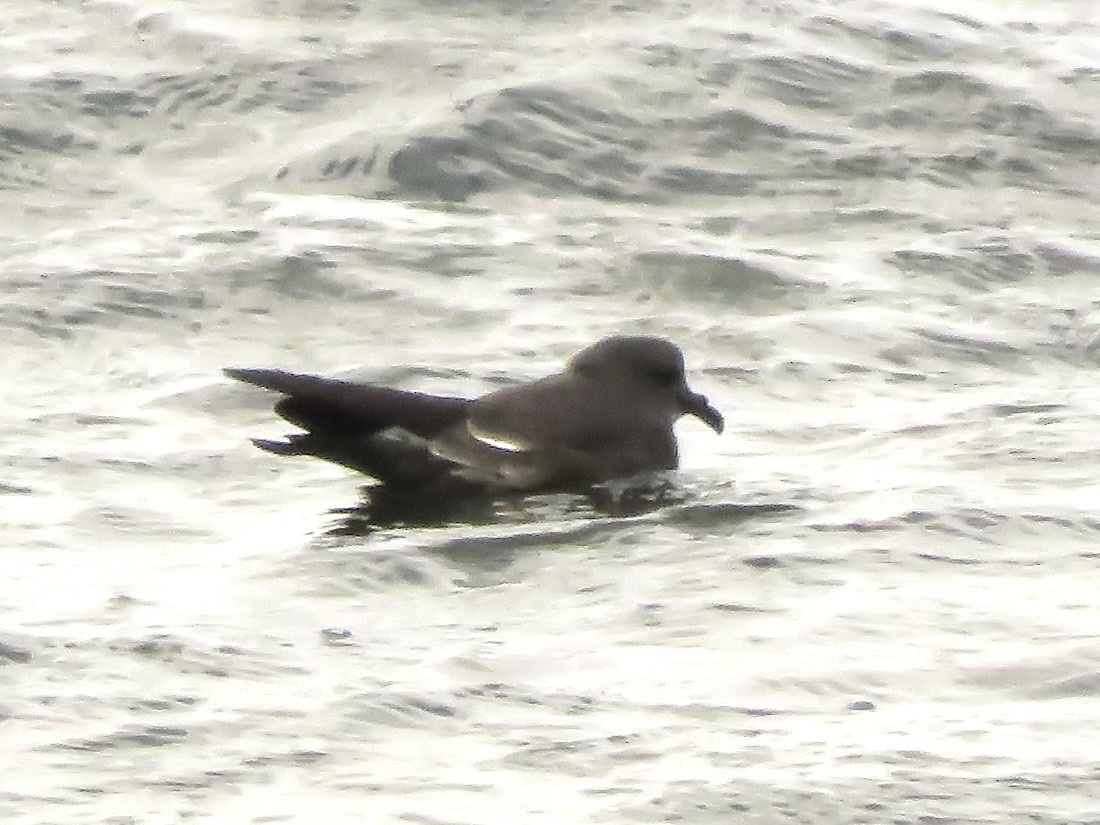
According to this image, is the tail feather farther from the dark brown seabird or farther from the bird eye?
the bird eye

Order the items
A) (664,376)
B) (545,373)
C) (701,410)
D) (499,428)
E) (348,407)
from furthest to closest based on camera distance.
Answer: (545,373) < (664,376) < (701,410) < (499,428) < (348,407)

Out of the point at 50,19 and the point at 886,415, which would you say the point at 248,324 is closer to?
the point at 886,415

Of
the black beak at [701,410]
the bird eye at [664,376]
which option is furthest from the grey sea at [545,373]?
the bird eye at [664,376]

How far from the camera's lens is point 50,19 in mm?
15758

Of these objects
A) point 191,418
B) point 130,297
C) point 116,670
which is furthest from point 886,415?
point 116,670

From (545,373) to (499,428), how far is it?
1.30 m

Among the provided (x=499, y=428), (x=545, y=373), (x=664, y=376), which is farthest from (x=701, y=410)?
(x=545, y=373)

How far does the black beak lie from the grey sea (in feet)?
0.45

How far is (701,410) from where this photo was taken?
10141 mm

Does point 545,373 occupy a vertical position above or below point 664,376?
below

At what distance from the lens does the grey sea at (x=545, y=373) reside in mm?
6855

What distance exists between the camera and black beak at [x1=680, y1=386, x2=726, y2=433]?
1012cm

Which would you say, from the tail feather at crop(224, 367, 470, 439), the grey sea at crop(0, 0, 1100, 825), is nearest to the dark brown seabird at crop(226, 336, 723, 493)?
the tail feather at crop(224, 367, 470, 439)

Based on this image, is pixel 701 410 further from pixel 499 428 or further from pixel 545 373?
pixel 545 373
